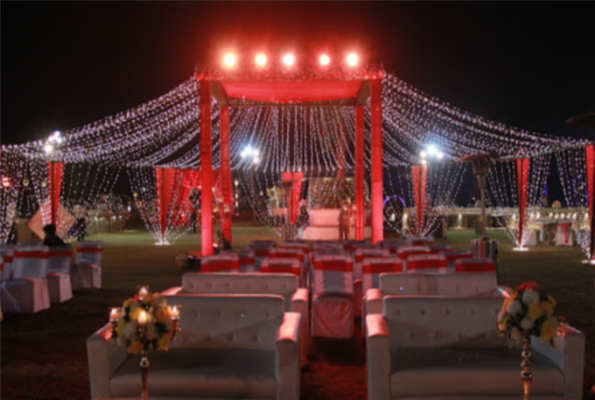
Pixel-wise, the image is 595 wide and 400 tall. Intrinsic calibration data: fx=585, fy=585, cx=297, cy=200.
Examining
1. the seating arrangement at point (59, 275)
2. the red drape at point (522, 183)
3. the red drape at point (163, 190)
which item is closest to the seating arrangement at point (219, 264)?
the seating arrangement at point (59, 275)

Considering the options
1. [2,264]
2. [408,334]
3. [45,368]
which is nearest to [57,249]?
[2,264]

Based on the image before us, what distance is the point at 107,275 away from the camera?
12953mm

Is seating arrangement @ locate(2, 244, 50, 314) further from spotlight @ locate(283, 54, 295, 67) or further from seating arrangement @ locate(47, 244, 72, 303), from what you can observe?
spotlight @ locate(283, 54, 295, 67)

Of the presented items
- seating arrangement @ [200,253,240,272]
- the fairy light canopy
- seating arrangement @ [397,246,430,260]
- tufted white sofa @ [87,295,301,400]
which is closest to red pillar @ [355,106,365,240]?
the fairy light canopy

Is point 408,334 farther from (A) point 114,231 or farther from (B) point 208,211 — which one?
(A) point 114,231

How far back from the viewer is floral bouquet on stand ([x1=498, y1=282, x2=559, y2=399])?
3703 millimetres

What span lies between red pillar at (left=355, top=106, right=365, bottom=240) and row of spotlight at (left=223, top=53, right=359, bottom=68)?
141 inches

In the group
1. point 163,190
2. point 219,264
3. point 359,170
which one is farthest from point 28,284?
point 163,190

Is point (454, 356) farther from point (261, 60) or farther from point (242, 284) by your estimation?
point (261, 60)

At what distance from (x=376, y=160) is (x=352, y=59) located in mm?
2765

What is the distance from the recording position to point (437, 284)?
6.36 meters

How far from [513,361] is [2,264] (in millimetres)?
7900

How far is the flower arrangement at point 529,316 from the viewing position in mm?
3701

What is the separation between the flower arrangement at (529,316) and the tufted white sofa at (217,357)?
1.54 metres
